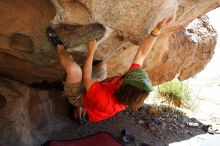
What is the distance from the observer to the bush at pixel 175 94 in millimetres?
9484

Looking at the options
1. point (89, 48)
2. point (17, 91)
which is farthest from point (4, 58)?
point (89, 48)

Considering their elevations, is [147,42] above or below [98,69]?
above

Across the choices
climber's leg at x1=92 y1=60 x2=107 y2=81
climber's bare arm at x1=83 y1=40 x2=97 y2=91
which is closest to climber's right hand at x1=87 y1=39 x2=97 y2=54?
climber's bare arm at x1=83 y1=40 x2=97 y2=91

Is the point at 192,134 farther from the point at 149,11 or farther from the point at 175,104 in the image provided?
the point at 149,11

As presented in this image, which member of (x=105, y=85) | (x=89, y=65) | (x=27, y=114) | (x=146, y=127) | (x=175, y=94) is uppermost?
(x=89, y=65)

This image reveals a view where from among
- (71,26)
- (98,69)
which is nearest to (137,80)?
(71,26)

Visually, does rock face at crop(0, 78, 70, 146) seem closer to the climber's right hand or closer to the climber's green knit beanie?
the climber's right hand

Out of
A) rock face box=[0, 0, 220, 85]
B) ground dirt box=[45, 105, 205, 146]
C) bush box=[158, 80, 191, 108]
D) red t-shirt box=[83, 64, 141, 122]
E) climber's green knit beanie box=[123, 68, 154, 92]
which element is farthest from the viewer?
bush box=[158, 80, 191, 108]

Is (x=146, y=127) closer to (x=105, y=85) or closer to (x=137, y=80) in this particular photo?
(x=105, y=85)

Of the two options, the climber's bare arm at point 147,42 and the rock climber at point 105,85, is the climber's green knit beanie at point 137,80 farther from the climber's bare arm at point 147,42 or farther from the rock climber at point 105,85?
the climber's bare arm at point 147,42

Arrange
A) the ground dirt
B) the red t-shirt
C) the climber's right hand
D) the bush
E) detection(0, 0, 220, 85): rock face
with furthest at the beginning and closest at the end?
the bush
the ground dirt
the red t-shirt
the climber's right hand
detection(0, 0, 220, 85): rock face

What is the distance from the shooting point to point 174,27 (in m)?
5.04

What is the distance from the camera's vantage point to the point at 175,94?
9.57 meters

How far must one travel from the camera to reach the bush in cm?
948
